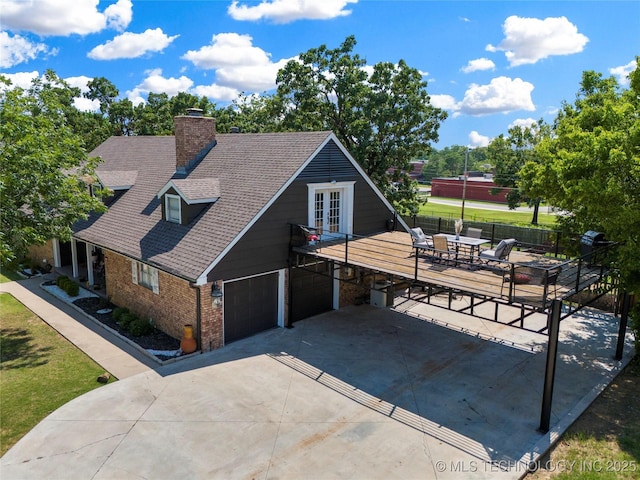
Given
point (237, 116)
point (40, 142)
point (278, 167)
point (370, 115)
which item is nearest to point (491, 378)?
point (278, 167)

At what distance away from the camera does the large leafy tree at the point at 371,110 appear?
27.2 metres

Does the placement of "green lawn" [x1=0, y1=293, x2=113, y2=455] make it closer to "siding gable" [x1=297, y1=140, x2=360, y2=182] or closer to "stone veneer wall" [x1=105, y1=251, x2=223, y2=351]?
"stone veneer wall" [x1=105, y1=251, x2=223, y2=351]

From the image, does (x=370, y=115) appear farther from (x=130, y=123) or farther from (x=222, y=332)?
(x=130, y=123)

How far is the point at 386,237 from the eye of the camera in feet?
62.9

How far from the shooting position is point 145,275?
56.1ft

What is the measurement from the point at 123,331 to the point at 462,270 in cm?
1133

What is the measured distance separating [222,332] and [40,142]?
8.23 meters

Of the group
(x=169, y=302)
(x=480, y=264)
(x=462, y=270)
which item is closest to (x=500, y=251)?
(x=480, y=264)

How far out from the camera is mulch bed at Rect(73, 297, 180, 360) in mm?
15250

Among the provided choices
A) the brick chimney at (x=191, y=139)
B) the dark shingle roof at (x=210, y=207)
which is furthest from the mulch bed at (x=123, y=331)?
the brick chimney at (x=191, y=139)

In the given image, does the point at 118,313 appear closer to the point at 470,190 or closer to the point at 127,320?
the point at 127,320

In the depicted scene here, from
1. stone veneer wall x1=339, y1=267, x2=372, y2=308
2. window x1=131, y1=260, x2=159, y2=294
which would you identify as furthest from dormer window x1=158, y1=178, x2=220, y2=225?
stone veneer wall x1=339, y1=267, x2=372, y2=308

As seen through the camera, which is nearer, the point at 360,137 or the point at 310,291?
the point at 310,291

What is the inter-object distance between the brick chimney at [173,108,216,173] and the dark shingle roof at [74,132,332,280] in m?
0.53
